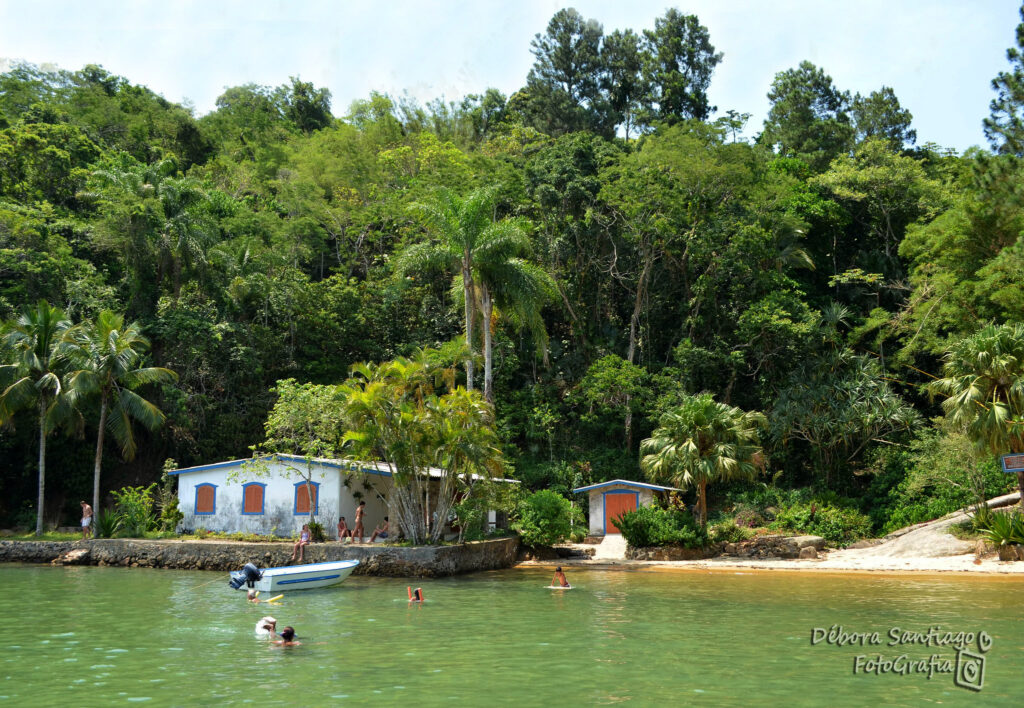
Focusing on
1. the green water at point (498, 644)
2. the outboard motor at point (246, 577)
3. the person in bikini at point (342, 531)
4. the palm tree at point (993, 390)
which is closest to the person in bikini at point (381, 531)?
the person in bikini at point (342, 531)

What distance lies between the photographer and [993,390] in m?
25.9

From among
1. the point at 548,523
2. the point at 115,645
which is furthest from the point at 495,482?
the point at 115,645

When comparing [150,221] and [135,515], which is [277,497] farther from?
[150,221]

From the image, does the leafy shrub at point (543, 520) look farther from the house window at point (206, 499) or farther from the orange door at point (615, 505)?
the house window at point (206, 499)

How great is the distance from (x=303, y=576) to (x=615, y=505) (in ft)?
56.6

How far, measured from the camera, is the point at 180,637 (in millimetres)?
15109

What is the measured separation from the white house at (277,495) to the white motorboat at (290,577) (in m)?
5.00

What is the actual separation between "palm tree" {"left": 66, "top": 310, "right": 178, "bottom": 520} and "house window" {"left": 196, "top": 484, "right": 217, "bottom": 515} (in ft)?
11.8

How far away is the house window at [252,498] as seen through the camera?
30.0m

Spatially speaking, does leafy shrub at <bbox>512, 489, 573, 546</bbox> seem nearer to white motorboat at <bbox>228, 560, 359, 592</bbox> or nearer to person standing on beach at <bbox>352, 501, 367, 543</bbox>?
person standing on beach at <bbox>352, 501, 367, 543</bbox>

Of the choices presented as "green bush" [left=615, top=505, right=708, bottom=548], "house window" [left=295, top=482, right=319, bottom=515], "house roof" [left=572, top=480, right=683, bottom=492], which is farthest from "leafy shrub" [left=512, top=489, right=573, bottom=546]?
"house window" [left=295, top=482, right=319, bottom=515]

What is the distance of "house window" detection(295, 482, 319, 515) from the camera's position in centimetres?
2906

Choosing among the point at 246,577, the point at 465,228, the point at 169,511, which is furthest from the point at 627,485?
the point at 246,577

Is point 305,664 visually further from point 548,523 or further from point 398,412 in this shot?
point 548,523
